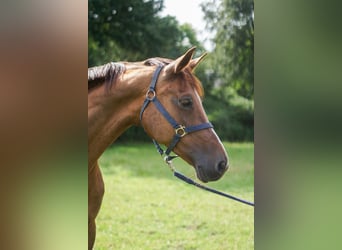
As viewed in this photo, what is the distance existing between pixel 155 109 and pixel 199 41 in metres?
4.21

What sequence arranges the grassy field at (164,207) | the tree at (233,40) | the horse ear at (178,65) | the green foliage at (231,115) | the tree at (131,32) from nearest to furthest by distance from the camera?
the horse ear at (178,65) → the grassy field at (164,207) → the tree at (131,32) → the tree at (233,40) → the green foliage at (231,115)

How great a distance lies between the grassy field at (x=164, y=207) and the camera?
11.8ft

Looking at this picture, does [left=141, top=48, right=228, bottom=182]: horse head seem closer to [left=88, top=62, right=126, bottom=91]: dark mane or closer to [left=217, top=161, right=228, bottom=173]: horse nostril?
[left=217, top=161, right=228, bottom=173]: horse nostril

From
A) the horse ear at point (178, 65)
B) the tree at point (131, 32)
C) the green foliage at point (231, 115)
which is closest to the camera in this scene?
the horse ear at point (178, 65)

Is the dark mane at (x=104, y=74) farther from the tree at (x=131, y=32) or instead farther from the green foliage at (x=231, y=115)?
the green foliage at (x=231, y=115)

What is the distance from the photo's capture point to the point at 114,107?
182 centimetres

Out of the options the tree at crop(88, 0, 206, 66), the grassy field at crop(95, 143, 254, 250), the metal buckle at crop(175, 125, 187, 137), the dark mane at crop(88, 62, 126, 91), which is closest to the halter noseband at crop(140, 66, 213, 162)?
the metal buckle at crop(175, 125, 187, 137)

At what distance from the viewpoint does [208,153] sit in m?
1.82

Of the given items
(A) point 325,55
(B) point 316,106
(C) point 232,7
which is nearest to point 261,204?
(B) point 316,106

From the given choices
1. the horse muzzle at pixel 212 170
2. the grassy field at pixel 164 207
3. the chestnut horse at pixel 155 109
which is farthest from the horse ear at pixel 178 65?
the grassy field at pixel 164 207

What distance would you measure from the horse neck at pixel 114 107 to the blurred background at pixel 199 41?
3434mm

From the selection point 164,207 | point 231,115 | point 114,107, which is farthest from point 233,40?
point 114,107

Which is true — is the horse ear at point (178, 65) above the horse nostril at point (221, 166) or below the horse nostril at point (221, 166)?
above

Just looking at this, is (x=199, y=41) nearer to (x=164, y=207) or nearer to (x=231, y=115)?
(x=231, y=115)
